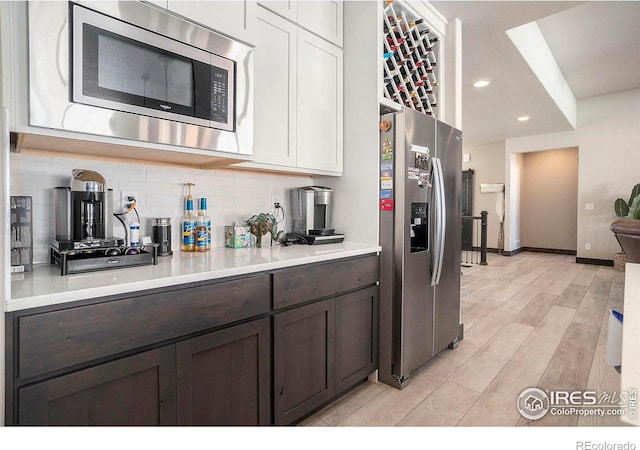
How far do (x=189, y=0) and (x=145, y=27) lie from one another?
246 mm

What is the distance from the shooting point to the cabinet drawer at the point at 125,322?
973mm

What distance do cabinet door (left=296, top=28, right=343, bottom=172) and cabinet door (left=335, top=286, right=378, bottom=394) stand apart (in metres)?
0.88

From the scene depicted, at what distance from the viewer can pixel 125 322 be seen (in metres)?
1.12

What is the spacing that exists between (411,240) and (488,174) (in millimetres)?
7080

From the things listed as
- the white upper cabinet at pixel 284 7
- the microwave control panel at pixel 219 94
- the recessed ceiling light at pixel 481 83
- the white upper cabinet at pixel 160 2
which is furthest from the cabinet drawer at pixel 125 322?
the recessed ceiling light at pixel 481 83

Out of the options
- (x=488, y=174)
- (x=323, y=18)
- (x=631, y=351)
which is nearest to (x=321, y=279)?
(x=631, y=351)

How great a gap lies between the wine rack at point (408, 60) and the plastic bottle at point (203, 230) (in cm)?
144

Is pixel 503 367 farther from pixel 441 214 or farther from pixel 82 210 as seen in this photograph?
pixel 82 210

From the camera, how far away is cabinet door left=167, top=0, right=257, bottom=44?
147cm

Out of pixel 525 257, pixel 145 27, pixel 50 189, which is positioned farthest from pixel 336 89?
pixel 525 257

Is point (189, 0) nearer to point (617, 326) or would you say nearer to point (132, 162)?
point (132, 162)

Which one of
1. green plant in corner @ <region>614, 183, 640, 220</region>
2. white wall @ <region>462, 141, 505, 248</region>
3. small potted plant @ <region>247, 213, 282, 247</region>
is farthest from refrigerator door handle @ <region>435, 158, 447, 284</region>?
white wall @ <region>462, 141, 505, 248</region>

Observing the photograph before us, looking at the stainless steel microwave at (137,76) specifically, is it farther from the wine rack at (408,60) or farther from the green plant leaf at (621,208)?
the green plant leaf at (621,208)

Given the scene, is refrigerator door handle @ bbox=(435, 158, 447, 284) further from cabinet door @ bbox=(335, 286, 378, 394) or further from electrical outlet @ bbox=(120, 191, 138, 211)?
electrical outlet @ bbox=(120, 191, 138, 211)
